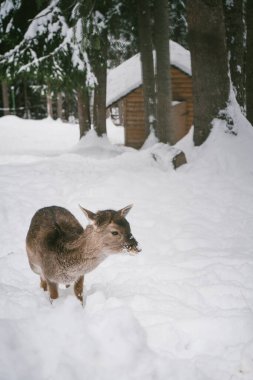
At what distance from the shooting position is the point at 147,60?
52.5 ft

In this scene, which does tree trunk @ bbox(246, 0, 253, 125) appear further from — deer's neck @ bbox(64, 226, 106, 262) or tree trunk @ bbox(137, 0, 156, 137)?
deer's neck @ bbox(64, 226, 106, 262)

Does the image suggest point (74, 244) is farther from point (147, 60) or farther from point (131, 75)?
point (131, 75)

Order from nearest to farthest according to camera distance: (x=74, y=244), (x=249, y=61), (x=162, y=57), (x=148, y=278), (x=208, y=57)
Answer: (x=74, y=244) → (x=148, y=278) → (x=208, y=57) → (x=249, y=61) → (x=162, y=57)

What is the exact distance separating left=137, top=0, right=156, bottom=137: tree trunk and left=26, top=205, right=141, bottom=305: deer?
41.3 ft

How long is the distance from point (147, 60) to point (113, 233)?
44.4ft

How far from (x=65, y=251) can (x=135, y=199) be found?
3.98 m

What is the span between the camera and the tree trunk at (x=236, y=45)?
1067 centimetres

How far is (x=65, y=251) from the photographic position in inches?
165

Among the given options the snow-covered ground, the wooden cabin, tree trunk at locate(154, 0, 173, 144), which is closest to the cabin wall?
the wooden cabin

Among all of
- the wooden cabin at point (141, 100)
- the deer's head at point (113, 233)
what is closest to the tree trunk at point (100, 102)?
the wooden cabin at point (141, 100)

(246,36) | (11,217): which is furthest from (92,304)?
(246,36)

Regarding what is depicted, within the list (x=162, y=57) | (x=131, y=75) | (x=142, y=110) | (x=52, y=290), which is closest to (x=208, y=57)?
(x=162, y=57)

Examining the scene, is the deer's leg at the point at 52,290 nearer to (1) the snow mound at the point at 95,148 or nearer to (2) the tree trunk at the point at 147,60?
(1) the snow mound at the point at 95,148

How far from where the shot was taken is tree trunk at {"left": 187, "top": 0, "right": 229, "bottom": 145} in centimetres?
877
